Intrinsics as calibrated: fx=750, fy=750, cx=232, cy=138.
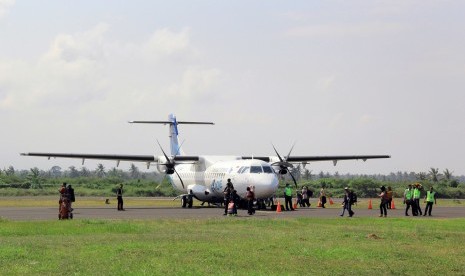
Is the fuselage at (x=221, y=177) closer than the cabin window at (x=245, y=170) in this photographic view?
Yes

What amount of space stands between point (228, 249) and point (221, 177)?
1004 inches

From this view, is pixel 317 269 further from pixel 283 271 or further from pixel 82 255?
pixel 82 255

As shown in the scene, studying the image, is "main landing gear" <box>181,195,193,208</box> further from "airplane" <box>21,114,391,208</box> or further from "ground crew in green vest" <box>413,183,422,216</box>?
"ground crew in green vest" <box>413,183,422,216</box>

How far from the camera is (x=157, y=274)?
14008 mm

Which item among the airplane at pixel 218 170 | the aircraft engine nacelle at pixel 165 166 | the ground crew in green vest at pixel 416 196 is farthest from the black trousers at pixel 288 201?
the aircraft engine nacelle at pixel 165 166

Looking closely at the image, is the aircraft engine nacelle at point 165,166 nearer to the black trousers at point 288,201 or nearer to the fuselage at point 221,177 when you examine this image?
the fuselage at point 221,177

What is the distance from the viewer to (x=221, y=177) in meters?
43.5

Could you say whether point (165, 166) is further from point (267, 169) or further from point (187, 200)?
point (267, 169)

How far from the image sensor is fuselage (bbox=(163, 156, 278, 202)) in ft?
128

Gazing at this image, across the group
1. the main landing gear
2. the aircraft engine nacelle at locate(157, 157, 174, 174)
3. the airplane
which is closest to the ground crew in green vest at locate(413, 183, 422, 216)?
the airplane

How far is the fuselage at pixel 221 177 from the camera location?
128 ft

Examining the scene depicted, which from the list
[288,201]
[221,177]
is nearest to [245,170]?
[288,201]

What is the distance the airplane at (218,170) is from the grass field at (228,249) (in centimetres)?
1301

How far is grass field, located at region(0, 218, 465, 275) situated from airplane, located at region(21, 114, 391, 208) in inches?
512
